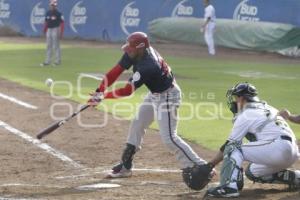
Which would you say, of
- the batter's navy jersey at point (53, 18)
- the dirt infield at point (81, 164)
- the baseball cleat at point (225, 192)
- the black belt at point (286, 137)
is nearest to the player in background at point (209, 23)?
the batter's navy jersey at point (53, 18)

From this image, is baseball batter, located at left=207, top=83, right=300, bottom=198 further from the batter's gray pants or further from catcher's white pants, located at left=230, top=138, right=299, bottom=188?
the batter's gray pants

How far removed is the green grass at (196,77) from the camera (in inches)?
524

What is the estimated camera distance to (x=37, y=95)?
1694 centimetres

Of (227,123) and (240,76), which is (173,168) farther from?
(240,76)

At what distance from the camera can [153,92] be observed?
8.96 meters

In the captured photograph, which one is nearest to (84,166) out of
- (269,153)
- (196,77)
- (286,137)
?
(269,153)

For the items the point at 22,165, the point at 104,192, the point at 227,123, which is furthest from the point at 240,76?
the point at 104,192

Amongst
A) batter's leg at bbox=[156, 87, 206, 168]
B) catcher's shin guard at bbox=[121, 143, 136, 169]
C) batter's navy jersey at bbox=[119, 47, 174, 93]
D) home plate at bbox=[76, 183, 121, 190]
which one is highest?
batter's navy jersey at bbox=[119, 47, 174, 93]

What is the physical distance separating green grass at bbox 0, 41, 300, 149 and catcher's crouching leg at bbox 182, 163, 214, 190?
3058mm

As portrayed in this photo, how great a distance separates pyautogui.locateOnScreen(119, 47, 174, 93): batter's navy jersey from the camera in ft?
28.2

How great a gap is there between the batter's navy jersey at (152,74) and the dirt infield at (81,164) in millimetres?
1159

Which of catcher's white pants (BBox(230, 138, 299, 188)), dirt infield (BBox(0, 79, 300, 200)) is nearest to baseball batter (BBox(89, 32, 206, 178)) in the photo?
dirt infield (BBox(0, 79, 300, 200))

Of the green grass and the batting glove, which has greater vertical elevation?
the batting glove

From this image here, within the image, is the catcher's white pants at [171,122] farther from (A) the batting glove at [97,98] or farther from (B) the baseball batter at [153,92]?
(A) the batting glove at [97,98]
